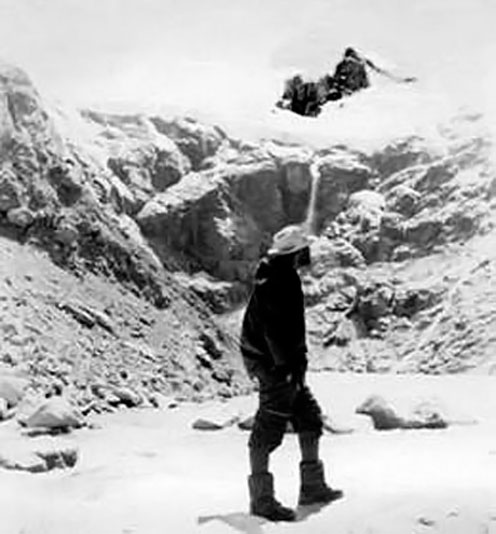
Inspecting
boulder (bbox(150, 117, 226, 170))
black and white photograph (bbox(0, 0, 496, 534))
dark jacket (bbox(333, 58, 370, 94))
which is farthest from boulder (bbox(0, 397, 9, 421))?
dark jacket (bbox(333, 58, 370, 94))

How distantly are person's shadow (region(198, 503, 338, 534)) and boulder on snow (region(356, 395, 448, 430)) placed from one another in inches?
148

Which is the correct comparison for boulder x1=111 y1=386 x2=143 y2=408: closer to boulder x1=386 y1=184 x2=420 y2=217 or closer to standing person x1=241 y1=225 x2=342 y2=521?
standing person x1=241 y1=225 x2=342 y2=521

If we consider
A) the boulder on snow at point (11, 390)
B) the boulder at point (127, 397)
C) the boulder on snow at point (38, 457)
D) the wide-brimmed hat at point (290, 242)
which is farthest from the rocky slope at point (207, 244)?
the wide-brimmed hat at point (290, 242)

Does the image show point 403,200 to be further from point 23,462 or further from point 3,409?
point 23,462

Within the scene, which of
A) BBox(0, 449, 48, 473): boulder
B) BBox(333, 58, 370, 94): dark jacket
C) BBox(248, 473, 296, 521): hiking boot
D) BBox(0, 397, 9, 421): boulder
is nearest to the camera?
BBox(248, 473, 296, 521): hiking boot

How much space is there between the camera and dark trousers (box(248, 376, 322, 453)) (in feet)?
17.9

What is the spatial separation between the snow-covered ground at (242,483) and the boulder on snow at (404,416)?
0.13 m

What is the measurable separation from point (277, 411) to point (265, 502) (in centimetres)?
45

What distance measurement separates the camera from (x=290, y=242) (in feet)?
18.2

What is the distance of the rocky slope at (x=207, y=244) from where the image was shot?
19.0 m

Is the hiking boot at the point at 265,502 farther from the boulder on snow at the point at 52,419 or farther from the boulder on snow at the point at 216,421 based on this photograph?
the boulder on snow at the point at 216,421

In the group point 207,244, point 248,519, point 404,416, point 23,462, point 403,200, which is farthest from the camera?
point 403,200

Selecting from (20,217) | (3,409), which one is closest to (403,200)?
(20,217)

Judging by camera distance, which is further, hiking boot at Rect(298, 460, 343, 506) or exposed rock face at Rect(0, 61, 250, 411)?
exposed rock face at Rect(0, 61, 250, 411)
